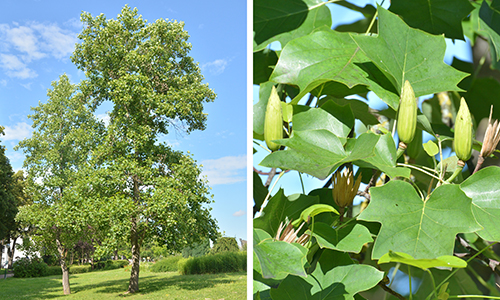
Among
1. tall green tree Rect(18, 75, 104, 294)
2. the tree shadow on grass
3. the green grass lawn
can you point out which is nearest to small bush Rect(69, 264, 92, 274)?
the green grass lawn

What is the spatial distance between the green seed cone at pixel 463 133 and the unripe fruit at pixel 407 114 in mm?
21

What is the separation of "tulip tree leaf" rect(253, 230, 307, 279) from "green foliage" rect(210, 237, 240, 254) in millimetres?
4848

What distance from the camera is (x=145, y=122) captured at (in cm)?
392

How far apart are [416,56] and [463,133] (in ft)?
0.16

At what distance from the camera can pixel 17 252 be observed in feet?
9.60

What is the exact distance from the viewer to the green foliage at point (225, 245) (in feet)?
16.5

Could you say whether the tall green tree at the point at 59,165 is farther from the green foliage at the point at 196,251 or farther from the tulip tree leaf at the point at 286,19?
the tulip tree leaf at the point at 286,19

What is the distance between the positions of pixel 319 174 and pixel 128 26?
172 inches

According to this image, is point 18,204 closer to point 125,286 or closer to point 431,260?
point 125,286

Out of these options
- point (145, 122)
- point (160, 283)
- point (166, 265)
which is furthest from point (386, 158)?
point (166, 265)

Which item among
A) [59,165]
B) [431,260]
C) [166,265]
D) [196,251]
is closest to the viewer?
[431,260]

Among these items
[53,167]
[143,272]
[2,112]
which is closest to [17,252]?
[53,167]

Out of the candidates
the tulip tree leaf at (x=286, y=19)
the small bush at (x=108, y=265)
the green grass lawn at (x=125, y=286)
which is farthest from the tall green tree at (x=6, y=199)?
the tulip tree leaf at (x=286, y=19)

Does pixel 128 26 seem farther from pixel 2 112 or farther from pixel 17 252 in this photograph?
pixel 17 252
